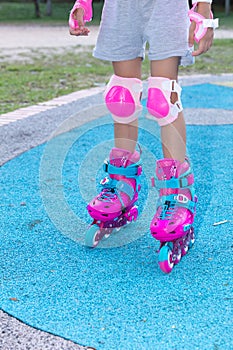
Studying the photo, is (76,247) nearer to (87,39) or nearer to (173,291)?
(173,291)

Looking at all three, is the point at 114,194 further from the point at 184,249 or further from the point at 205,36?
the point at 205,36

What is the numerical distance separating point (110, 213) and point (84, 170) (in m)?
1.10

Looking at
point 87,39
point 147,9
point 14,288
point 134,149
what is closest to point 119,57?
point 147,9

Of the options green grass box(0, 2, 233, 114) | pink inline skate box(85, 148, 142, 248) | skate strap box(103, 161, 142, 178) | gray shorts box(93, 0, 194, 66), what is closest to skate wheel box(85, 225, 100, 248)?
pink inline skate box(85, 148, 142, 248)

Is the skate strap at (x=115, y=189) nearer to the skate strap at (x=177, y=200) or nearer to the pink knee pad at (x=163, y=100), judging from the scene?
the skate strap at (x=177, y=200)

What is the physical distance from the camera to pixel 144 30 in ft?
7.48

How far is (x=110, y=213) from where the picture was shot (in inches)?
95.7

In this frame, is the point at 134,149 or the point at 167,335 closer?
the point at 167,335

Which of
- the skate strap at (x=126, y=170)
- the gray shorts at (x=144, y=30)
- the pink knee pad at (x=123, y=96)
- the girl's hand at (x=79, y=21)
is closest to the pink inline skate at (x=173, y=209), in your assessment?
the skate strap at (x=126, y=170)

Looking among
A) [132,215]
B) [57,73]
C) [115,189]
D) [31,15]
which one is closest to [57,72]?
[57,73]

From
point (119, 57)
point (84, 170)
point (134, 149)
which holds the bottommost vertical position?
point (84, 170)

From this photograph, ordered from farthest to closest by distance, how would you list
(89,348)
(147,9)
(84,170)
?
(84,170) → (147,9) → (89,348)

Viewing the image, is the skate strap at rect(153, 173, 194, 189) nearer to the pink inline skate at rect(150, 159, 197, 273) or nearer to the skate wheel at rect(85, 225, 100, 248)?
the pink inline skate at rect(150, 159, 197, 273)

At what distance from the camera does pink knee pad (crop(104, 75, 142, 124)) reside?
2.34 metres
